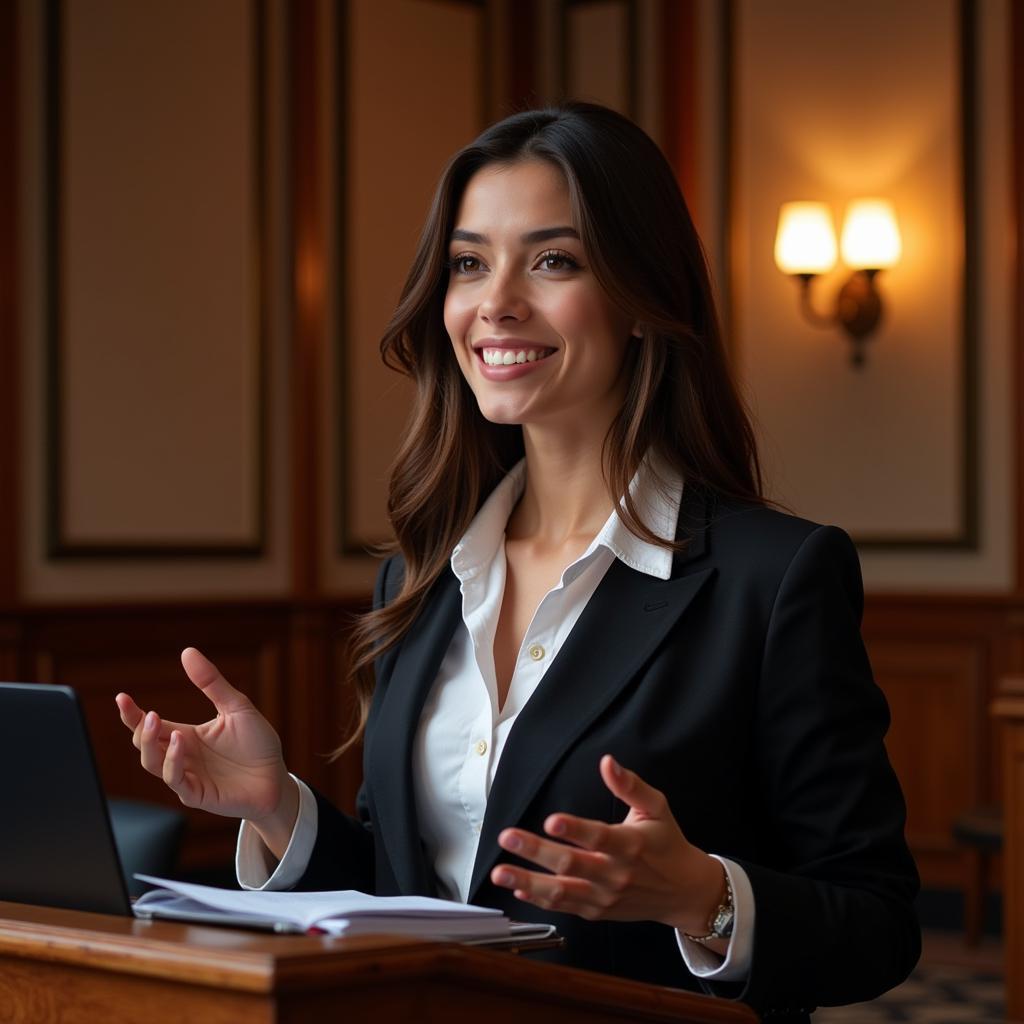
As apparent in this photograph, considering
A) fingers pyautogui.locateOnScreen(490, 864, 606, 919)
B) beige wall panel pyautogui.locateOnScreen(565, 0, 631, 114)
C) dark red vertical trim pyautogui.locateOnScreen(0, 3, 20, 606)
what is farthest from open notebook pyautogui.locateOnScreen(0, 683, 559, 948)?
beige wall panel pyautogui.locateOnScreen(565, 0, 631, 114)

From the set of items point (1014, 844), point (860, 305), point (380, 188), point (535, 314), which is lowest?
point (1014, 844)

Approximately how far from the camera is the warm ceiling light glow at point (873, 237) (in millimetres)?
6230

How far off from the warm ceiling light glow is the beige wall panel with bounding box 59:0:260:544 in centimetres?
219

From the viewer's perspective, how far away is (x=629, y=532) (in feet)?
6.66

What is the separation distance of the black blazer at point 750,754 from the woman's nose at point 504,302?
0.36m

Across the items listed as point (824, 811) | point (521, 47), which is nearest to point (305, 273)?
point (521, 47)

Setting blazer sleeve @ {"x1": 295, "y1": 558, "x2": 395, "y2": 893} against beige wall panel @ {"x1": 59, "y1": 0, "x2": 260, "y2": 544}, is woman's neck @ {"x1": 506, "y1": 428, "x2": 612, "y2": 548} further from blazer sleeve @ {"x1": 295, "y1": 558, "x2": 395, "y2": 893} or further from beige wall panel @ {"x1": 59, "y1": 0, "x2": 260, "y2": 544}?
beige wall panel @ {"x1": 59, "y1": 0, "x2": 260, "y2": 544}

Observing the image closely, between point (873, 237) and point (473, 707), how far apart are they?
4.59m

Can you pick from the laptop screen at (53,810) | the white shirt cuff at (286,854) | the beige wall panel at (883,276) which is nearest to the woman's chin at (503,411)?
the white shirt cuff at (286,854)

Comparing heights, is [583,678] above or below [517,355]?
below

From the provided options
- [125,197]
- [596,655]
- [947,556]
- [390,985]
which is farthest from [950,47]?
[390,985]

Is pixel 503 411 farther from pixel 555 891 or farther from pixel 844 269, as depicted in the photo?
pixel 844 269

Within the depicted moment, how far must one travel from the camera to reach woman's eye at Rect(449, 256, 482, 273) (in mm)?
2156

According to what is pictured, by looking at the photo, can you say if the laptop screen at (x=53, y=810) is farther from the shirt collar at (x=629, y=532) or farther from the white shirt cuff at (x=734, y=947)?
the shirt collar at (x=629, y=532)
